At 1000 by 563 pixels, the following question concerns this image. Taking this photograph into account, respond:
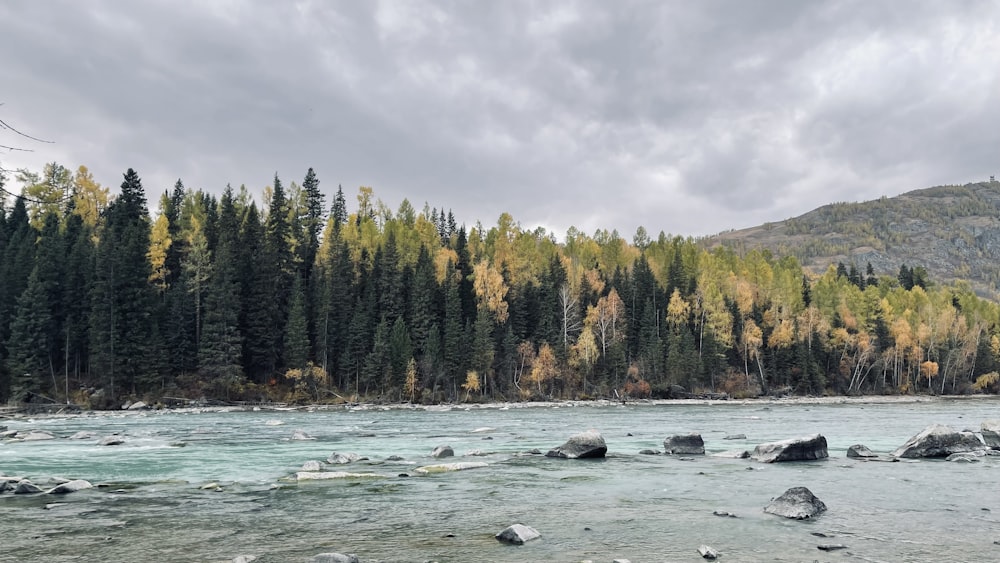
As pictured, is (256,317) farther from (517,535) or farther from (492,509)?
(517,535)

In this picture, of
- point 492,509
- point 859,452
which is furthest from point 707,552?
point 859,452

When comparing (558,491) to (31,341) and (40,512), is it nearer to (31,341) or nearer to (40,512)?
(40,512)

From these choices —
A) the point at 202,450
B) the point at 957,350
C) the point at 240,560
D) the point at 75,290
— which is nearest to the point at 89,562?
the point at 240,560

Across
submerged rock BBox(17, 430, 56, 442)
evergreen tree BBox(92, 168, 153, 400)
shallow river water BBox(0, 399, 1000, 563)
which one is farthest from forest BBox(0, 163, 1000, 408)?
shallow river water BBox(0, 399, 1000, 563)

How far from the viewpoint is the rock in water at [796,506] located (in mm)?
13031

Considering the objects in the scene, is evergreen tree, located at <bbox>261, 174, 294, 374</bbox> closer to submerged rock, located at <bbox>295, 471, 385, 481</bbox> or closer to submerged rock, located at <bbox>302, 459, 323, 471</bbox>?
submerged rock, located at <bbox>302, 459, 323, 471</bbox>

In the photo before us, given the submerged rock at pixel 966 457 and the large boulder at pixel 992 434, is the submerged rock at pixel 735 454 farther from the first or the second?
the large boulder at pixel 992 434

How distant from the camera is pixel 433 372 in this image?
8525 centimetres

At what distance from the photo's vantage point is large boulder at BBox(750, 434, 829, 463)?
22.0 metres

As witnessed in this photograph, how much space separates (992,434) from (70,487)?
34039 mm

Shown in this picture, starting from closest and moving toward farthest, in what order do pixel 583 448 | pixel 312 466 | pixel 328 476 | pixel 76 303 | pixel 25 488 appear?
pixel 25 488 < pixel 328 476 < pixel 312 466 < pixel 583 448 < pixel 76 303

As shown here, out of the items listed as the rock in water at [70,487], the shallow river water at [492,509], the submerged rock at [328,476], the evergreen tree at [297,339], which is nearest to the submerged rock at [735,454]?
the shallow river water at [492,509]

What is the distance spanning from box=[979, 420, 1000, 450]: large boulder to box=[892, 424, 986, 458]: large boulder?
2.53 meters

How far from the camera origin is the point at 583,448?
23.7m
